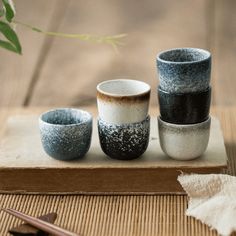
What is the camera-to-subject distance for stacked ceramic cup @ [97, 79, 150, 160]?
1033mm

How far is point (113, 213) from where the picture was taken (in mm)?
1009

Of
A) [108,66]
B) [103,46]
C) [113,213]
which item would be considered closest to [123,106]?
[113,213]

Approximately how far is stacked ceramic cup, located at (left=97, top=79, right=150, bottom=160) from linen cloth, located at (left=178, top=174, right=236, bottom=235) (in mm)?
80

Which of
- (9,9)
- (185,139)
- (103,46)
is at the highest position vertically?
(9,9)

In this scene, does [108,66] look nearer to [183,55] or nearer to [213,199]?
A: [183,55]

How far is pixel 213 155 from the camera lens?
1.07 metres

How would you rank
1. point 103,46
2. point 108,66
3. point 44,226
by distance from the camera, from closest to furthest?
point 44,226
point 108,66
point 103,46

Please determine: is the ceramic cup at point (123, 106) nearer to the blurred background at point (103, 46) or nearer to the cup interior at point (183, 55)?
the cup interior at point (183, 55)

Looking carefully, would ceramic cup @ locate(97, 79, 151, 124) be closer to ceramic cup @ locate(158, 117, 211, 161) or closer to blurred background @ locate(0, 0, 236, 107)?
ceramic cup @ locate(158, 117, 211, 161)

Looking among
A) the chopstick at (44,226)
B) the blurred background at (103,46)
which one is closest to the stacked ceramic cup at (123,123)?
the chopstick at (44,226)

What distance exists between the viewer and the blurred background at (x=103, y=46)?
4.98ft

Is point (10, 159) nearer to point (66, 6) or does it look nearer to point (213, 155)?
point (213, 155)

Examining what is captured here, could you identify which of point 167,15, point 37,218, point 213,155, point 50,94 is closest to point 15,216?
point 37,218

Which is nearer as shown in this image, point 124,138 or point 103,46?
point 124,138
